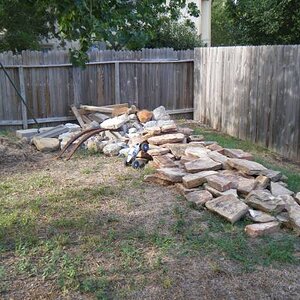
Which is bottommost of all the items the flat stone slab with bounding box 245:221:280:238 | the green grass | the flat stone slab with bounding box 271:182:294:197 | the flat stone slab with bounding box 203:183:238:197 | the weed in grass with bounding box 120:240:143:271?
the green grass

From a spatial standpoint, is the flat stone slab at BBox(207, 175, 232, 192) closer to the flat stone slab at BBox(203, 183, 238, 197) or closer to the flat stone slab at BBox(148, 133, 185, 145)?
the flat stone slab at BBox(203, 183, 238, 197)

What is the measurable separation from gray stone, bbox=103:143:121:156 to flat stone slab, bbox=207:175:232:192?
2.53 metres

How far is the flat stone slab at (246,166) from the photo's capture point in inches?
205

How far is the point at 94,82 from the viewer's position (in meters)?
9.80

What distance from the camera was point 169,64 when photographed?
10.5 metres

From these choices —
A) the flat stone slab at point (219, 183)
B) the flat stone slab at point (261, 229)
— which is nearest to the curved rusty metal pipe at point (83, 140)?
the flat stone slab at point (219, 183)

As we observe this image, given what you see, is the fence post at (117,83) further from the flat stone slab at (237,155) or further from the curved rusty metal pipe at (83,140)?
the flat stone slab at (237,155)

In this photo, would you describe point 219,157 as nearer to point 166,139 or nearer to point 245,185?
point 245,185

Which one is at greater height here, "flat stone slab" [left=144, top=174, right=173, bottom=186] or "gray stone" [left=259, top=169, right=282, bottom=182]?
"gray stone" [left=259, top=169, right=282, bottom=182]

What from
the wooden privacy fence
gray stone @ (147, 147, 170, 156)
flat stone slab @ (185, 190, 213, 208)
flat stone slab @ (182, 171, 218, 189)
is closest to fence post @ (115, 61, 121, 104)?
the wooden privacy fence

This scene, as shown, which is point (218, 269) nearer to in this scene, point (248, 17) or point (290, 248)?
point (290, 248)

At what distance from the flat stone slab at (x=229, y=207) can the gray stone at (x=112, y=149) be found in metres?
2.90

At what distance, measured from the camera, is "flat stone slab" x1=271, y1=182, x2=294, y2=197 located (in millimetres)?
4723

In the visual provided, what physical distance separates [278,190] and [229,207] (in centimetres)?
81
